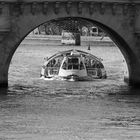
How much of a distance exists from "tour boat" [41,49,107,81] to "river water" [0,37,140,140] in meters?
1.93

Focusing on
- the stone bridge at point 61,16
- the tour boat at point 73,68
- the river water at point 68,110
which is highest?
the stone bridge at point 61,16

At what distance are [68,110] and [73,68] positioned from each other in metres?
29.8

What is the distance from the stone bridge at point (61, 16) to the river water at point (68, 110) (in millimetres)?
3838

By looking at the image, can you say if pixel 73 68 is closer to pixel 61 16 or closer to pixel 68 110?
pixel 61 16

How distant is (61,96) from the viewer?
229 ft

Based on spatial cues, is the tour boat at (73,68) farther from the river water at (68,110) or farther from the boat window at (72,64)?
the river water at (68,110)

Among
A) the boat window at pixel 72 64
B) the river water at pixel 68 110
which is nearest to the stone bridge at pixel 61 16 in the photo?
the river water at pixel 68 110

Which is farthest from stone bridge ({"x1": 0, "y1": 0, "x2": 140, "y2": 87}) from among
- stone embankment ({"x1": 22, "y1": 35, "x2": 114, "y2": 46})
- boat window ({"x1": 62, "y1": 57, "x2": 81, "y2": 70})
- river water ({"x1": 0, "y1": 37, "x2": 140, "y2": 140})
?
stone embankment ({"x1": 22, "y1": 35, "x2": 114, "y2": 46})

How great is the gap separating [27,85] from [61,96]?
10.00m

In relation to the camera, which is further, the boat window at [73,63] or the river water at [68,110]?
the boat window at [73,63]

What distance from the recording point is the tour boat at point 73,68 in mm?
89250

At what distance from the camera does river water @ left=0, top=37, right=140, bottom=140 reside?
165 feet

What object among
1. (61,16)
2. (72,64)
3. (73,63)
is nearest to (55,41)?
(73,63)

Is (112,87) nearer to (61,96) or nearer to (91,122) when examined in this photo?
(61,96)
